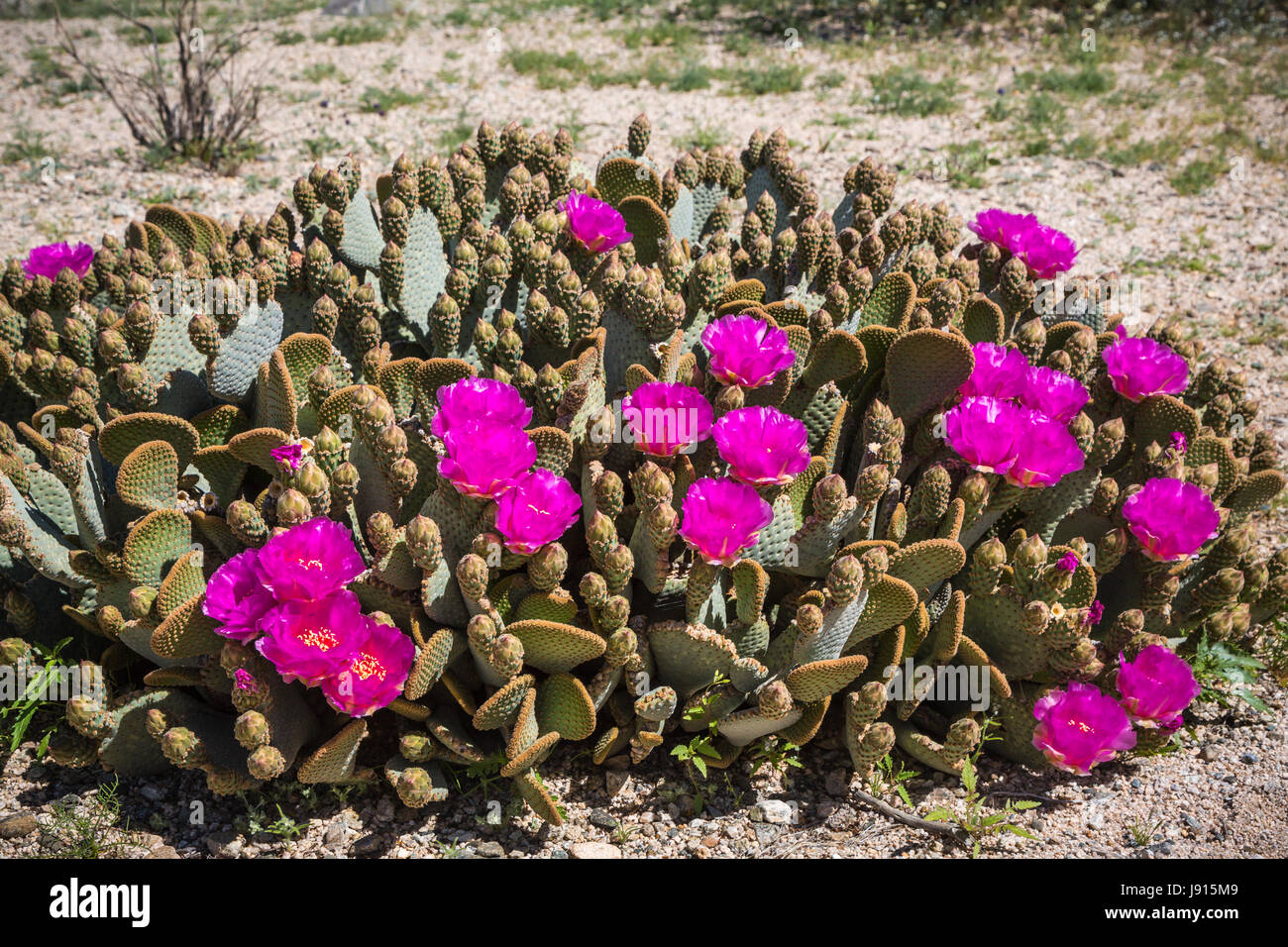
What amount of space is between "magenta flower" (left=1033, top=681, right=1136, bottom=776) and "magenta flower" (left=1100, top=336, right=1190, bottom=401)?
2.94 ft

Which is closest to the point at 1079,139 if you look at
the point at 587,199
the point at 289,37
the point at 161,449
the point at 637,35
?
the point at 637,35

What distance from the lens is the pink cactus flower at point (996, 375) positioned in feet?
8.61

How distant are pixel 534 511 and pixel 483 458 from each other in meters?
0.16

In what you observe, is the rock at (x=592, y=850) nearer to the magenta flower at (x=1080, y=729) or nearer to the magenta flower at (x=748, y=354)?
the magenta flower at (x=1080, y=729)

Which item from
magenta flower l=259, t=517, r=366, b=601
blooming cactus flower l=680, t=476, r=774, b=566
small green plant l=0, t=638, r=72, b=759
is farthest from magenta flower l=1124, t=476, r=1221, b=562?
small green plant l=0, t=638, r=72, b=759

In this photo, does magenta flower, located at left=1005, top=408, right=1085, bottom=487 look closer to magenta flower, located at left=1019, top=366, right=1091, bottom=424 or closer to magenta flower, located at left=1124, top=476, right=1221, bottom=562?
magenta flower, located at left=1019, top=366, right=1091, bottom=424

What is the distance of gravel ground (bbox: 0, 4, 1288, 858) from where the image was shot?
7.92 ft

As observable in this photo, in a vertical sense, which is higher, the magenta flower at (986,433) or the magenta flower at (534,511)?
the magenta flower at (986,433)

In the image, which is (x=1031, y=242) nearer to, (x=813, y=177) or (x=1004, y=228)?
(x=1004, y=228)

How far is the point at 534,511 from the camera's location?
84.7 inches

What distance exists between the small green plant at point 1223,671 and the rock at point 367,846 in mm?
2186

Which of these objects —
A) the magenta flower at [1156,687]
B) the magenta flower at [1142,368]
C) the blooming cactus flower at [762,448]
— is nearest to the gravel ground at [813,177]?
the magenta flower at [1156,687]

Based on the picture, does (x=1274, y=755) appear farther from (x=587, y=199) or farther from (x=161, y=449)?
(x=161, y=449)

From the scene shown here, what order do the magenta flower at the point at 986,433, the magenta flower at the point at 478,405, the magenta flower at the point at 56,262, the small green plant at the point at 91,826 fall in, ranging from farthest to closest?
the magenta flower at the point at 56,262, the magenta flower at the point at 986,433, the small green plant at the point at 91,826, the magenta flower at the point at 478,405
